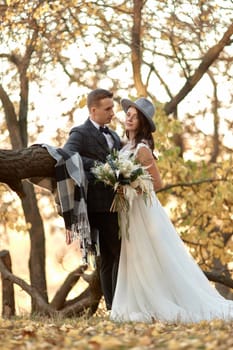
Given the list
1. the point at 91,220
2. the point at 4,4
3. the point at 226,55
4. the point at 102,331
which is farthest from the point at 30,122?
the point at 102,331

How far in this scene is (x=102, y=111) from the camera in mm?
6973

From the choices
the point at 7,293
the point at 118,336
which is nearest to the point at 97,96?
the point at 118,336

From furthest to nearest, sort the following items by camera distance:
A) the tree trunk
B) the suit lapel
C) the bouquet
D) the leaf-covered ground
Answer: the tree trunk
the suit lapel
the bouquet
the leaf-covered ground

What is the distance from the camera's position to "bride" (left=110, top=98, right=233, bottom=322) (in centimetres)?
676

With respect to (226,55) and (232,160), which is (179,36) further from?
(232,160)

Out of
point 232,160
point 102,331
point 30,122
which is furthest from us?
point 30,122

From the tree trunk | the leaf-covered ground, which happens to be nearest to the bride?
the leaf-covered ground

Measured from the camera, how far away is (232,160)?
10.2 metres

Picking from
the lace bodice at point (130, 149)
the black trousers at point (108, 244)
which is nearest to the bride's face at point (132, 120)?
the lace bodice at point (130, 149)

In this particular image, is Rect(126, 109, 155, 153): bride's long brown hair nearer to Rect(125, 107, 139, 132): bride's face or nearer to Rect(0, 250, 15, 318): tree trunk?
Rect(125, 107, 139, 132): bride's face

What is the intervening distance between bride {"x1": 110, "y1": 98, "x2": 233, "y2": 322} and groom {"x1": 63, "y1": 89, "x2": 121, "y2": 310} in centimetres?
13

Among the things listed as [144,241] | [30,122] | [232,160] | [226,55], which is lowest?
[144,241]

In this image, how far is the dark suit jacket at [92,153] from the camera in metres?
6.84

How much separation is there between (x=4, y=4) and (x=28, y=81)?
1395 millimetres
